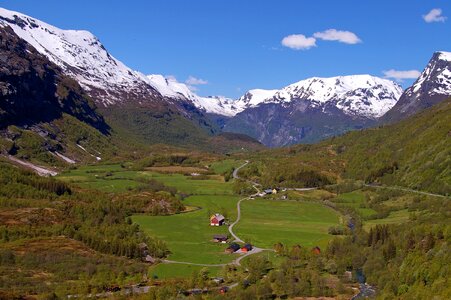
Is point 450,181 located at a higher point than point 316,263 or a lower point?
higher

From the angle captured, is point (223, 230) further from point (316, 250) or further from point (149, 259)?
point (149, 259)

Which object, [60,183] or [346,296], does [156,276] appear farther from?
[60,183]

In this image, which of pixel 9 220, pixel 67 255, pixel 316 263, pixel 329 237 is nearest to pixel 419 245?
pixel 316 263

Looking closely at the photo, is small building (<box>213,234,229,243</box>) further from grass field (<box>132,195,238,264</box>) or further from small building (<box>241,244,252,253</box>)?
small building (<box>241,244,252,253</box>)

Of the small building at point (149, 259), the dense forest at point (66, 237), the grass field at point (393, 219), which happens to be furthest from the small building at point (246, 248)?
the grass field at point (393, 219)

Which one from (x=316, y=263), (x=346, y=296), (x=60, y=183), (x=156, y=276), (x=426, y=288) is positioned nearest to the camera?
(x=426, y=288)

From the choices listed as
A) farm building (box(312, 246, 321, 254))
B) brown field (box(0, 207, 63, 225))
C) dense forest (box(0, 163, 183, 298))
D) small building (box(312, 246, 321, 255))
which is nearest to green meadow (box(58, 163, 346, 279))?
dense forest (box(0, 163, 183, 298))
